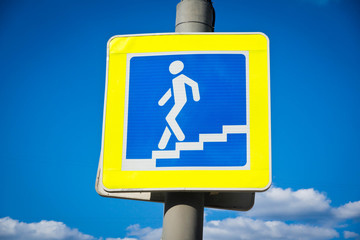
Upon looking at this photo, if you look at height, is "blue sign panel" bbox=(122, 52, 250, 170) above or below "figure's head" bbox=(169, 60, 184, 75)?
below

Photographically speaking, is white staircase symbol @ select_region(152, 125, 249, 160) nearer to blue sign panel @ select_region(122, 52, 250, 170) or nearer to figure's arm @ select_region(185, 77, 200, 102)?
blue sign panel @ select_region(122, 52, 250, 170)

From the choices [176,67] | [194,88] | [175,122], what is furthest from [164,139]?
[176,67]

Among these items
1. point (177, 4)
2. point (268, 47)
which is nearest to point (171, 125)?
point (268, 47)

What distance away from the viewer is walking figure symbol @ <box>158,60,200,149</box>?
7.08 feet

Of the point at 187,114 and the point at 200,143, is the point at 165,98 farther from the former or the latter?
the point at 200,143

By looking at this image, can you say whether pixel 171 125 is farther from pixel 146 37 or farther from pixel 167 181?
pixel 146 37

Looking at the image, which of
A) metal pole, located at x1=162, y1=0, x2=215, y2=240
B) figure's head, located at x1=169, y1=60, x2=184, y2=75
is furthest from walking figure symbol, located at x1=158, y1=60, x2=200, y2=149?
metal pole, located at x1=162, y1=0, x2=215, y2=240

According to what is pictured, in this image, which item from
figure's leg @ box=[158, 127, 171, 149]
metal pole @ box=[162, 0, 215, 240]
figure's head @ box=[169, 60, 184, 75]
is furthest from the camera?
figure's head @ box=[169, 60, 184, 75]

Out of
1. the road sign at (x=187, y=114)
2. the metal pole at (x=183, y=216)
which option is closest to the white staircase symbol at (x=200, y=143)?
the road sign at (x=187, y=114)

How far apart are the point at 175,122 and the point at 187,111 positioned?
0.09 m

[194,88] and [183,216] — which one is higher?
[194,88]

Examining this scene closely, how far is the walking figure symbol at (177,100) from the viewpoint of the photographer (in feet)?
7.08

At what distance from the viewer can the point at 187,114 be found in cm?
219

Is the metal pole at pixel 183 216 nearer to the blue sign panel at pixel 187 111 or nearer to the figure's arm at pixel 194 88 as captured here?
the blue sign panel at pixel 187 111
